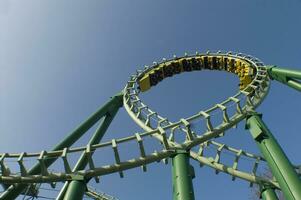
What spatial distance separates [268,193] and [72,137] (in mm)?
8615

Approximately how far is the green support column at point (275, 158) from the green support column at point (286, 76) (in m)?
4.07

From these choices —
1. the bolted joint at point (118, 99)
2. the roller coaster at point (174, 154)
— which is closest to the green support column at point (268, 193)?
the roller coaster at point (174, 154)

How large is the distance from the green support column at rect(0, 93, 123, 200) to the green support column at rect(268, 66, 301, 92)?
8341mm

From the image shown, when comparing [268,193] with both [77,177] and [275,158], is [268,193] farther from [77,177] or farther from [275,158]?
[77,177]

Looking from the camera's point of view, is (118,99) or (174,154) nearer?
(174,154)

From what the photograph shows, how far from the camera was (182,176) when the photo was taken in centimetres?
1227

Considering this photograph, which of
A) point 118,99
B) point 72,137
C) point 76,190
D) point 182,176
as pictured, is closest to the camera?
point 182,176

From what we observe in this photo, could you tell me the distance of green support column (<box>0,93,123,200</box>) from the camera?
567 inches

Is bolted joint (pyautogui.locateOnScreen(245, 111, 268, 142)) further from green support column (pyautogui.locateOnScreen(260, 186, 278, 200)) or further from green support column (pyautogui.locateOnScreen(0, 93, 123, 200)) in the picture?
green support column (pyautogui.locateOnScreen(0, 93, 123, 200))

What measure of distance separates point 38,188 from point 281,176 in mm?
10585

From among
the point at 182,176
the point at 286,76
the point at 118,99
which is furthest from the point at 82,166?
the point at 286,76

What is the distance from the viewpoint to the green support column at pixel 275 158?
1146cm

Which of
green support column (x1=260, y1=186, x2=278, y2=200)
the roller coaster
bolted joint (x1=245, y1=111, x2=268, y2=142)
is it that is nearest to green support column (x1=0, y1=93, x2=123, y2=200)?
the roller coaster

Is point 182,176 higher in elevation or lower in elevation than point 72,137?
lower
